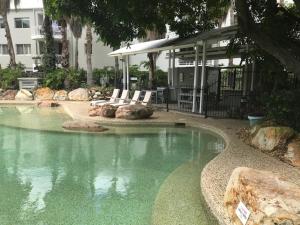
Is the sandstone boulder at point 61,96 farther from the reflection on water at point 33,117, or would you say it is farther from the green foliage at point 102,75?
the green foliage at point 102,75

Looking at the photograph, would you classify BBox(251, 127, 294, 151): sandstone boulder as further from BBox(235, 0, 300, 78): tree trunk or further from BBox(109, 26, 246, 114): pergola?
BBox(109, 26, 246, 114): pergola

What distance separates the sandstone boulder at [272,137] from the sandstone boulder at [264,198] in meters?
3.38

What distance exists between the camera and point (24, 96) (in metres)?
22.1

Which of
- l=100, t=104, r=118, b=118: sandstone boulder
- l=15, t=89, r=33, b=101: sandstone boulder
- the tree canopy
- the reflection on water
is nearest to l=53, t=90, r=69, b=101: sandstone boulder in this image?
l=15, t=89, r=33, b=101: sandstone boulder

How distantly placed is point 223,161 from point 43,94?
58.0 ft

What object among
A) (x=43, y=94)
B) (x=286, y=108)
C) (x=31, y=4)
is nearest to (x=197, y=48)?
(x=286, y=108)

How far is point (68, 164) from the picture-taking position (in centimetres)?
848

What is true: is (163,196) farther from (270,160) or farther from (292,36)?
(292,36)

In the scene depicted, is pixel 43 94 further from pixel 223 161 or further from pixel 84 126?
pixel 223 161

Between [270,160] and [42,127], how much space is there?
8.70 metres

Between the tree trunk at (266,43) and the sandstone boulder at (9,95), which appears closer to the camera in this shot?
the tree trunk at (266,43)

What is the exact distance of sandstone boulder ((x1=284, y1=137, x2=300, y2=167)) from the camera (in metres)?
6.94

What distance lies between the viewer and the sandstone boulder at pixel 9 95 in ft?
73.2

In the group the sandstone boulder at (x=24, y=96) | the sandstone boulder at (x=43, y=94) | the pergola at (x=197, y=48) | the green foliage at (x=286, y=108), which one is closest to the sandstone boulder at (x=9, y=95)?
the sandstone boulder at (x=24, y=96)
